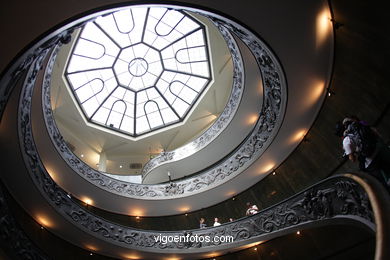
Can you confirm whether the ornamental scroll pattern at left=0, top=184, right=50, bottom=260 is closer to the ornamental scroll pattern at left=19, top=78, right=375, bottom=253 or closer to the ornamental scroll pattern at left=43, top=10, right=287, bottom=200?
the ornamental scroll pattern at left=19, top=78, right=375, bottom=253

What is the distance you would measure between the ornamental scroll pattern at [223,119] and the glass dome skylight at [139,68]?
3.65 metres

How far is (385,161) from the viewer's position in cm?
572

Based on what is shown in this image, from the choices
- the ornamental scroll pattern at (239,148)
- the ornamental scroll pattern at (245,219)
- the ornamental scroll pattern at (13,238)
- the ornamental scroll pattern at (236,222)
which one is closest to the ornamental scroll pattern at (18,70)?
the ornamental scroll pattern at (236,222)

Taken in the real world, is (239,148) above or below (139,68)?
below

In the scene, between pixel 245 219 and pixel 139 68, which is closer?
pixel 245 219

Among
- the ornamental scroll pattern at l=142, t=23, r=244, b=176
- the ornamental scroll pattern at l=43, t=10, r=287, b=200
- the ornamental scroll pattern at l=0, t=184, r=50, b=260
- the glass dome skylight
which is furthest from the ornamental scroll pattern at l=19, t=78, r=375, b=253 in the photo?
the glass dome skylight

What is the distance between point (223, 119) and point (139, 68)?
702cm

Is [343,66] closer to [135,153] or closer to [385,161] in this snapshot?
[385,161]

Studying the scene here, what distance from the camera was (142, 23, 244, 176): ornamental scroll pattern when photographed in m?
13.8

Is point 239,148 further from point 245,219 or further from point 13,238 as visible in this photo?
point 13,238

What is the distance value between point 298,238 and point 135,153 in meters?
14.6

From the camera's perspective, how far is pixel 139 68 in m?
19.7

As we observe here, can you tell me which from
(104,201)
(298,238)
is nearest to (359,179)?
(298,238)

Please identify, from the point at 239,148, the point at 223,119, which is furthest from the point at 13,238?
the point at 223,119
